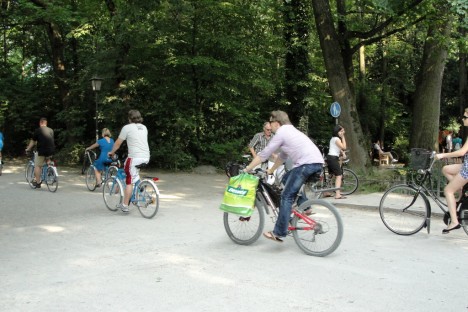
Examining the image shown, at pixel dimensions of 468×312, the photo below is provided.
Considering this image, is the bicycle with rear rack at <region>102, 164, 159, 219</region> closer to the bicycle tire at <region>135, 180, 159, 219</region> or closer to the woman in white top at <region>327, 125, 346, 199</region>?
the bicycle tire at <region>135, 180, 159, 219</region>

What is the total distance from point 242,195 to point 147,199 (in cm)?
313

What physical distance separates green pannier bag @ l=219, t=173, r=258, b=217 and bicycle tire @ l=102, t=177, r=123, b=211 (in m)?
3.64

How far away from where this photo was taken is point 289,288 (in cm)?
493

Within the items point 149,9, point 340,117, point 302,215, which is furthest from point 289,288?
point 149,9

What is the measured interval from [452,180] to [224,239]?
3.37m

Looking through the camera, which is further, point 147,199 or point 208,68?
point 208,68

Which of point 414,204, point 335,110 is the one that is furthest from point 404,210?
point 335,110

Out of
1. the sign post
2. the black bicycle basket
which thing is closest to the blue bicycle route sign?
the sign post

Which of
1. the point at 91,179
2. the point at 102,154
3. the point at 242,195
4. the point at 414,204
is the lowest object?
the point at 91,179

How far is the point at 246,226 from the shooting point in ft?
22.7

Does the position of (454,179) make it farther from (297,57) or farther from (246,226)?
(297,57)

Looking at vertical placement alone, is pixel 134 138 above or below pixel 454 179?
above

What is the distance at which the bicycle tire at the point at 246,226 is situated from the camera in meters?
6.74

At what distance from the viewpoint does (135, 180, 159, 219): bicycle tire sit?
9.04 metres
